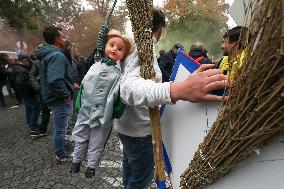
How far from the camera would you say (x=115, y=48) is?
97.6 inches

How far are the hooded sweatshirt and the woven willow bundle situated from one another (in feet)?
9.65

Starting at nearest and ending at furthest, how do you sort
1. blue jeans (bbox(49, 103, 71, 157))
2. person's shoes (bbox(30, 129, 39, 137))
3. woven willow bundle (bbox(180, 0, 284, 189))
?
woven willow bundle (bbox(180, 0, 284, 189)), blue jeans (bbox(49, 103, 71, 157)), person's shoes (bbox(30, 129, 39, 137))

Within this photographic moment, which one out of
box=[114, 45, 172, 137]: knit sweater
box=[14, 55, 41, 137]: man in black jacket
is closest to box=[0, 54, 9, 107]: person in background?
box=[14, 55, 41, 137]: man in black jacket

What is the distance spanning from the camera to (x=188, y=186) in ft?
5.34

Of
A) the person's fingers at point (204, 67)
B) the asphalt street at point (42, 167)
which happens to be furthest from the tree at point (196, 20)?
the person's fingers at point (204, 67)

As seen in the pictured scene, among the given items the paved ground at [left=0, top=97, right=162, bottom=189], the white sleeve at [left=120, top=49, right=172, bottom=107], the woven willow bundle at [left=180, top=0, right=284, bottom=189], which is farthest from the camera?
the paved ground at [left=0, top=97, right=162, bottom=189]

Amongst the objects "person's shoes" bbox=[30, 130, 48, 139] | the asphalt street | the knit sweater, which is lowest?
"person's shoes" bbox=[30, 130, 48, 139]

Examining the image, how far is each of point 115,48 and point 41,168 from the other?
105 inches

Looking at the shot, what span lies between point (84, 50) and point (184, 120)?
37.0 meters

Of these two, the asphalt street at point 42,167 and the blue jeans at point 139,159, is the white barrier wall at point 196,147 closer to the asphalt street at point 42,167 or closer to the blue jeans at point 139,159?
the blue jeans at point 139,159

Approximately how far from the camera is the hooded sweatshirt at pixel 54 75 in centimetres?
407

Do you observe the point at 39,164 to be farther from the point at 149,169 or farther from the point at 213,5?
the point at 213,5

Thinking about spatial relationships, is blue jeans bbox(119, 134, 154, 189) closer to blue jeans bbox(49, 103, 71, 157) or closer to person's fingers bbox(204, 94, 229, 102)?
person's fingers bbox(204, 94, 229, 102)

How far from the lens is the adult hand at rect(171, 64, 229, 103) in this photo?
1403mm
